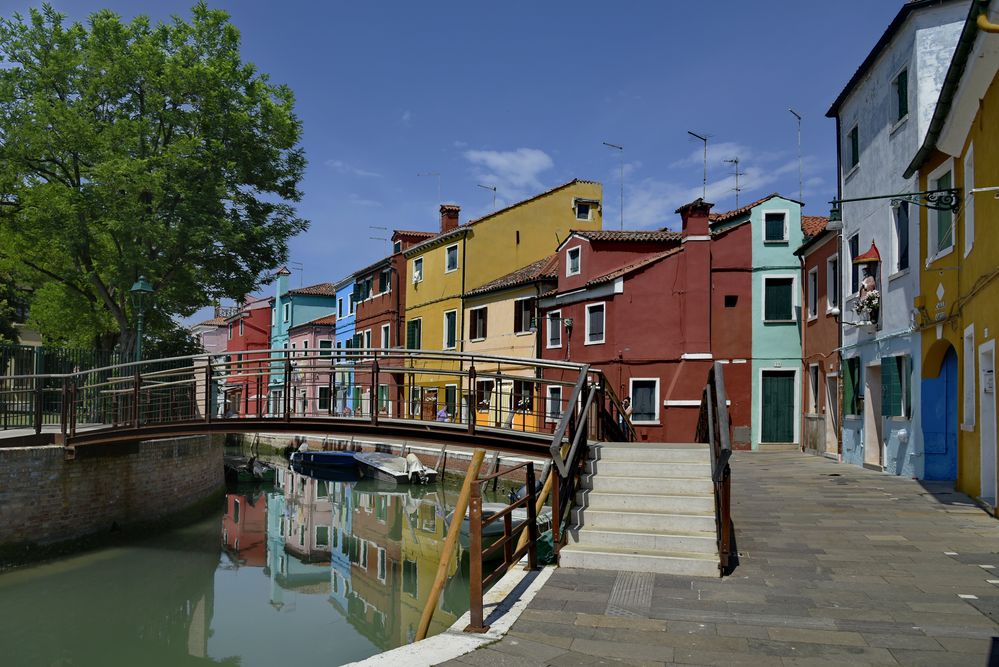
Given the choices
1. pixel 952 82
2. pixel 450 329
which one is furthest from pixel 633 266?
pixel 952 82

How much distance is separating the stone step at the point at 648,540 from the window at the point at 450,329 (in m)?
27.9

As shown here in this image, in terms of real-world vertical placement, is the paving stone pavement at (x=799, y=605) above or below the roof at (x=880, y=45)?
below

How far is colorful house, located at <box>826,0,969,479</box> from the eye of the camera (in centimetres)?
1460

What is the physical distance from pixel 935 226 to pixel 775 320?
1138cm

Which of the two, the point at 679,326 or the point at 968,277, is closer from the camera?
the point at 968,277

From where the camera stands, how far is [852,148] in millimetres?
18594

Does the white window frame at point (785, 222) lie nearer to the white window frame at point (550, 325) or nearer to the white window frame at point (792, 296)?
the white window frame at point (792, 296)

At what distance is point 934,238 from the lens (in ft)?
44.2

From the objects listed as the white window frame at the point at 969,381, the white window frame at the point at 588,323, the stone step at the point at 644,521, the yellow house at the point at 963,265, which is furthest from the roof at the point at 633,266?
the stone step at the point at 644,521

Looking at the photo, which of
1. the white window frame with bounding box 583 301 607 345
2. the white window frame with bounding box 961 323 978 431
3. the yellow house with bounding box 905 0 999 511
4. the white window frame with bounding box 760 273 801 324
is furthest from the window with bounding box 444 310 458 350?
the white window frame with bounding box 961 323 978 431

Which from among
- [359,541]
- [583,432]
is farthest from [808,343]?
[583,432]

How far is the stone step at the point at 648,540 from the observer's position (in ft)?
25.7

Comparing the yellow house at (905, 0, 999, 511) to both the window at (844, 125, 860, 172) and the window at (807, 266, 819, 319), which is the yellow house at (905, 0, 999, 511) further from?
the window at (807, 266, 819, 319)

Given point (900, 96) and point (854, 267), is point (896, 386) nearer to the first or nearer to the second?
point (854, 267)
